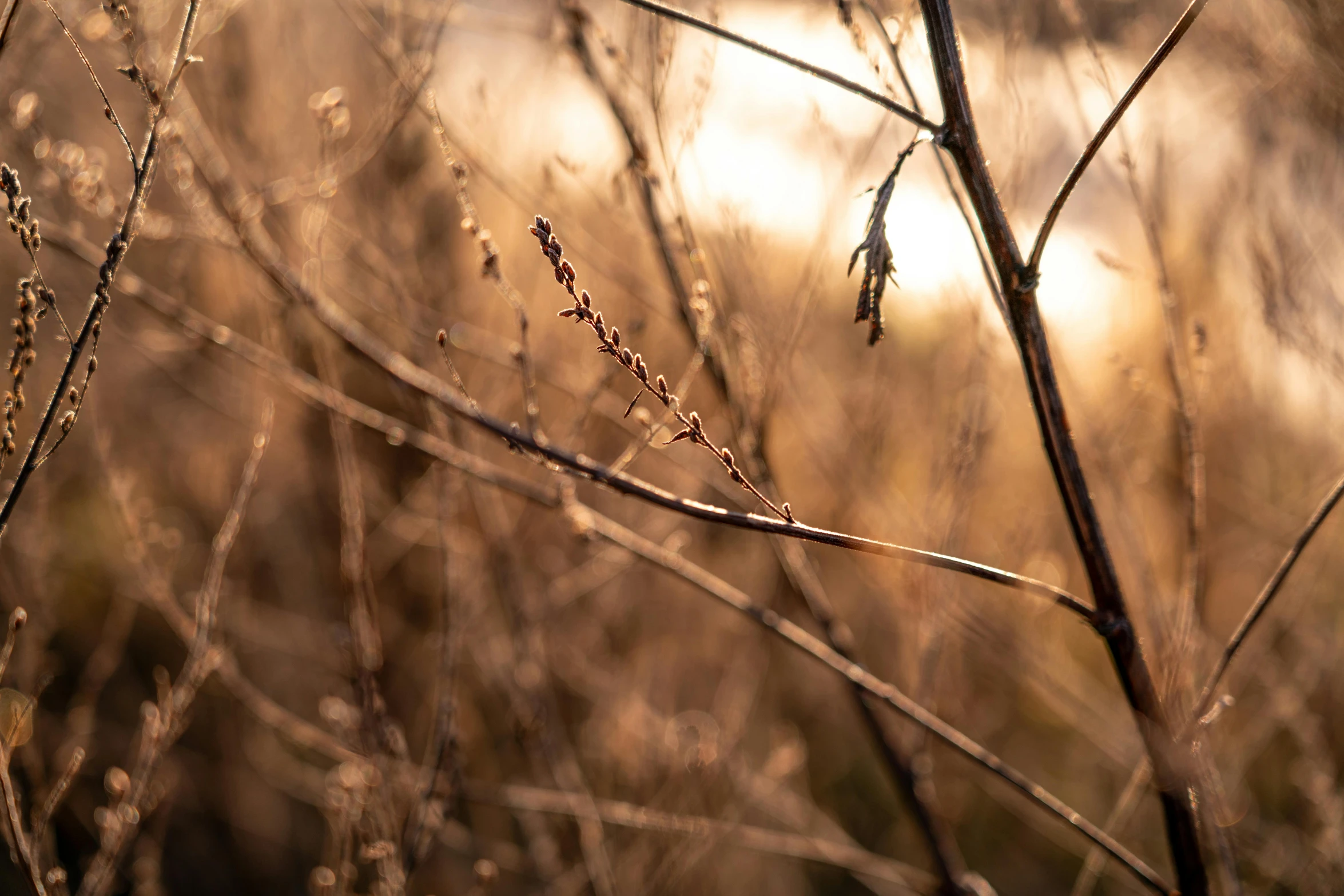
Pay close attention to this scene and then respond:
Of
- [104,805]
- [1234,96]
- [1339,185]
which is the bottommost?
[104,805]

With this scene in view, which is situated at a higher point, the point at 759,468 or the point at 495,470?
the point at 759,468

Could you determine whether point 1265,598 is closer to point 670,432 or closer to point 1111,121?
point 1111,121

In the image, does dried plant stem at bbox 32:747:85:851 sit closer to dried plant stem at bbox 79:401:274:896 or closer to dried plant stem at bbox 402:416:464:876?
dried plant stem at bbox 79:401:274:896

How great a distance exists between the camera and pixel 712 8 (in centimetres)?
170

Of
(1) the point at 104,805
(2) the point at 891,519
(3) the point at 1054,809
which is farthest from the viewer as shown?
(1) the point at 104,805

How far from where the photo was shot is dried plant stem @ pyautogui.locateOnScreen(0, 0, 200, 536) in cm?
96

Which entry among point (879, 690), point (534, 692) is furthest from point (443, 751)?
point (879, 690)

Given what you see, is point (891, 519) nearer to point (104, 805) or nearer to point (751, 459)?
point (751, 459)

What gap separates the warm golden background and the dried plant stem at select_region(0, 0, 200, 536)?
60cm

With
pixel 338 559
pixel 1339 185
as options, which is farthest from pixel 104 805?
pixel 1339 185

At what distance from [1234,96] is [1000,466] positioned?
1.77 metres

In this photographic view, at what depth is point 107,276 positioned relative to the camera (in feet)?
3.29

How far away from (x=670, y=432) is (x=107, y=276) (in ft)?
4.52

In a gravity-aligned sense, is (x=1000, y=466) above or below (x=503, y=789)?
above
